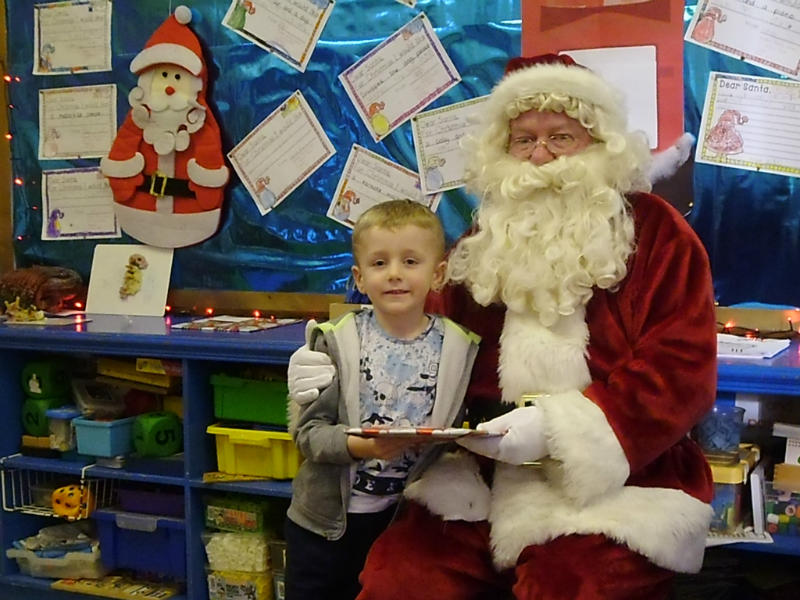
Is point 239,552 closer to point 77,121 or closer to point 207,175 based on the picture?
point 207,175

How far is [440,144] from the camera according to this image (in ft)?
7.94

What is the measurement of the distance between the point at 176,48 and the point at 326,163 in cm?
58

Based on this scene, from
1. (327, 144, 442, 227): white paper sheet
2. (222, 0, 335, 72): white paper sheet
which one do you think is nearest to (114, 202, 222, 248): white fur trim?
(327, 144, 442, 227): white paper sheet

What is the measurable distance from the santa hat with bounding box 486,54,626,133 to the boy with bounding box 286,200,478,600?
28 cm

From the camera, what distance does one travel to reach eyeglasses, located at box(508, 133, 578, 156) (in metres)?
1.62

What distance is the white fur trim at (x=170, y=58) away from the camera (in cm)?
260

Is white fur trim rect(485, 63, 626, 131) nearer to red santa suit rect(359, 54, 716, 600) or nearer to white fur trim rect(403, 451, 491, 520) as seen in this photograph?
red santa suit rect(359, 54, 716, 600)

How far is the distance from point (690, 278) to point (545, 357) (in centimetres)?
29

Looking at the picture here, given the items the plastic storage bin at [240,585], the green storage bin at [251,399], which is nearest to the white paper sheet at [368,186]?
the green storage bin at [251,399]

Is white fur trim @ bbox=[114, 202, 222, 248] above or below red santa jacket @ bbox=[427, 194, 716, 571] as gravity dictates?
above

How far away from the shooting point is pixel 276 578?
2.30m

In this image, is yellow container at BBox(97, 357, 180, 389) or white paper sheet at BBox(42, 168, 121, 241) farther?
white paper sheet at BBox(42, 168, 121, 241)

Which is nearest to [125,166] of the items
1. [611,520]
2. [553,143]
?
[553,143]

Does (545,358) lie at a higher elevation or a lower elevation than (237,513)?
higher
